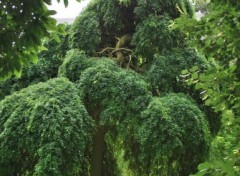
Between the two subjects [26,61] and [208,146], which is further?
[208,146]

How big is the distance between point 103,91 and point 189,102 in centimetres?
137

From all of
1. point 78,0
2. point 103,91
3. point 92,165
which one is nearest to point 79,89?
point 103,91

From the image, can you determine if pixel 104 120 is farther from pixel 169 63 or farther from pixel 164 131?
pixel 169 63

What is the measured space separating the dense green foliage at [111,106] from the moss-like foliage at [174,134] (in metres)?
0.02

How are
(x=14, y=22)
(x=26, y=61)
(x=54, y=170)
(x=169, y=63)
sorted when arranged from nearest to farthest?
(x=14, y=22) → (x=26, y=61) → (x=54, y=170) → (x=169, y=63)

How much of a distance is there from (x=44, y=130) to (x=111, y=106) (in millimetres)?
1123

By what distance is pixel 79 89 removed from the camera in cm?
614

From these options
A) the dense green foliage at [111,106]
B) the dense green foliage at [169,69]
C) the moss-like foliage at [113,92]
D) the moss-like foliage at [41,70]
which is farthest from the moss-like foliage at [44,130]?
the dense green foliage at [169,69]

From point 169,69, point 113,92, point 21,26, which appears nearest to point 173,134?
point 113,92

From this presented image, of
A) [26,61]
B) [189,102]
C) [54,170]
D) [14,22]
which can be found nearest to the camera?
[14,22]

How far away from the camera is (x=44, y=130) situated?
17.2ft

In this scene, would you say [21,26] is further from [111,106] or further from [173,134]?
[111,106]

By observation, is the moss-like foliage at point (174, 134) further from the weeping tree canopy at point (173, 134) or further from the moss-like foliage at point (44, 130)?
the moss-like foliage at point (44, 130)

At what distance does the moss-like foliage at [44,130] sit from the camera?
5168mm
